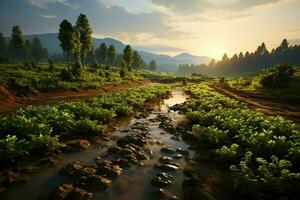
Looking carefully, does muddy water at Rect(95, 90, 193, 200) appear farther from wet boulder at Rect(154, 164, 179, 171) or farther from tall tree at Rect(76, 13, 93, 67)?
tall tree at Rect(76, 13, 93, 67)

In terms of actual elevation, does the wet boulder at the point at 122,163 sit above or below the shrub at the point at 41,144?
below

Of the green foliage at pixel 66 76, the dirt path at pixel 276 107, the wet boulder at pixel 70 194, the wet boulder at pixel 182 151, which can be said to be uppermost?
the green foliage at pixel 66 76

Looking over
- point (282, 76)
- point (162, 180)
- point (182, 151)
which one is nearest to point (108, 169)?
point (162, 180)

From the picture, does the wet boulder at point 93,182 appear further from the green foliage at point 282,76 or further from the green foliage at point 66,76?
the green foliage at point 282,76

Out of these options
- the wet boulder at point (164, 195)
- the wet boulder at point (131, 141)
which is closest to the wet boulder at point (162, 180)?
the wet boulder at point (164, 195)

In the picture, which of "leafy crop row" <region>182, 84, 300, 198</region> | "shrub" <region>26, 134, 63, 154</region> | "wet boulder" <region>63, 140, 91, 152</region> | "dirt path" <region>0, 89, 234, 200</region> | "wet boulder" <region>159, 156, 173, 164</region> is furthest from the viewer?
"wet boulder" <region>63, 140, 91, 152</region>

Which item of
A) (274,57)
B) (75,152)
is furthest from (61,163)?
(274,57)

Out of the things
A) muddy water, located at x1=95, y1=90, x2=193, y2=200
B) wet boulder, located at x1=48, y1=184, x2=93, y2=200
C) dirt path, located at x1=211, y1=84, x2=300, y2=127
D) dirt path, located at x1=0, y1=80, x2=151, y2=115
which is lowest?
dirt path, located at x1=0, y1=80, x2=151, y2=115

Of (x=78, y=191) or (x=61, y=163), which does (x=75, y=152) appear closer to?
(x=61, y=163)

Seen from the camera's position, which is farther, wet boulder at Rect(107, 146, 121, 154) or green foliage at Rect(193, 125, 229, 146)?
green foliage at Rect(193, 125, 229, 146)

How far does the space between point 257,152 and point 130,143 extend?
687cm

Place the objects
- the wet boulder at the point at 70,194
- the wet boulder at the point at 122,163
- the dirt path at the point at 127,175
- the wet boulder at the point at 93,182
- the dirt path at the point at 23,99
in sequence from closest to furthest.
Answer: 1. the wet boulder at the point at 70,194
2. the dirt path at the point at 127,175
3. the wet boulder at the point at 93,182
4. the wet boulder at the point at 122,163
5. the dirt path at the point at 23,99

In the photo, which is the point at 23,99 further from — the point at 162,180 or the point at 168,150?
the point at 162,180

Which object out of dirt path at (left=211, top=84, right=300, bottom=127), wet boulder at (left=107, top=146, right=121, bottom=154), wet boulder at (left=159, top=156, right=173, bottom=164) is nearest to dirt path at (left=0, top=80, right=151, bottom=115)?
wet boulder at (left=107, top=146, right=121, bottom=154)
